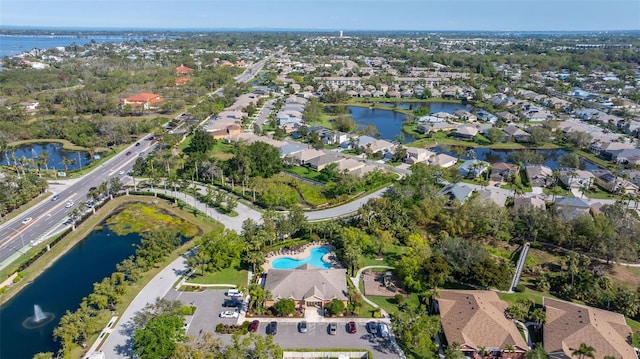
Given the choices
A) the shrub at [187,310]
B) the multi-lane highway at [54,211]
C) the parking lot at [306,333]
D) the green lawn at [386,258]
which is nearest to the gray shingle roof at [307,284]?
the parking lot at [306,333]

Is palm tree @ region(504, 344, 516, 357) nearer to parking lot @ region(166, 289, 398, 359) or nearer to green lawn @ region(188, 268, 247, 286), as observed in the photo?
parking lot @ region(166, 289, 398, 359)

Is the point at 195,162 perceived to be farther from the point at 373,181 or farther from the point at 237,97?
the point at 237,97

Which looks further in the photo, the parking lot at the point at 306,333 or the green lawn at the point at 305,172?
the green lawn at the point at 305,172

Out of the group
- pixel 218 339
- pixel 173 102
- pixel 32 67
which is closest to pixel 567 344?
pixel 218 339

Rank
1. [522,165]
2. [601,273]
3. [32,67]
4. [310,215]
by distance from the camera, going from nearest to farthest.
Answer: [601,273]
[310,215]
[522,165]
[32,67]

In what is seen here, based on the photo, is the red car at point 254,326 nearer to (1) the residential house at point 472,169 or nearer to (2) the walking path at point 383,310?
(2) the walking path at point 383,310

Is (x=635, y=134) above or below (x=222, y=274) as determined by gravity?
above
